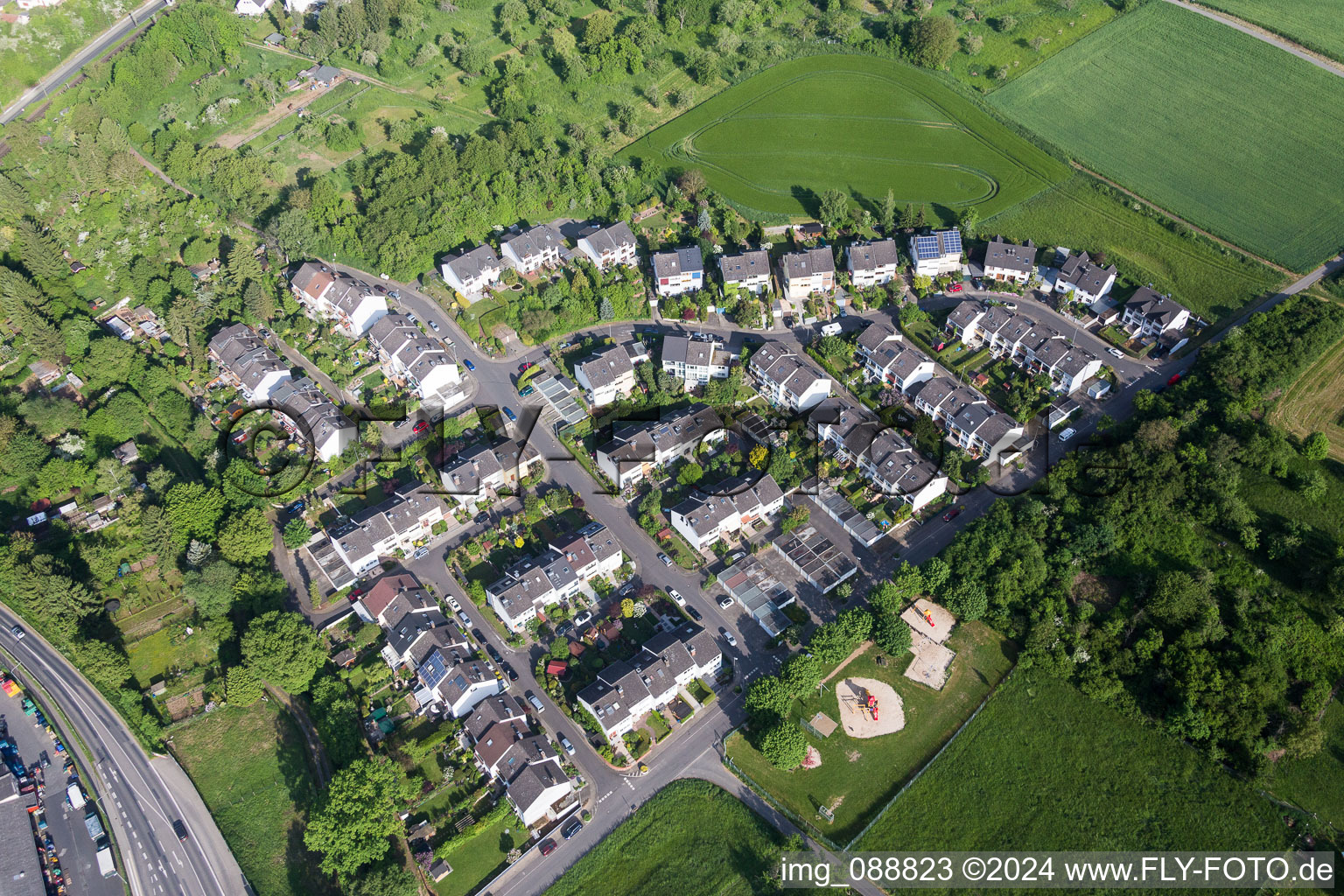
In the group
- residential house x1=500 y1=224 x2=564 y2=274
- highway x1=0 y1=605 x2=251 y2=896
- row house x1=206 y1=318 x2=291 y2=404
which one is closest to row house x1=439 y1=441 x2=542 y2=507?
row house x1=206 y1=318 x2=291 y2=404

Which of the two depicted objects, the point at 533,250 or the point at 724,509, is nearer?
the point at 724,509

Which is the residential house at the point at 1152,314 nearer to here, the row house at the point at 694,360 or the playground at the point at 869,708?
the row house at the point at 694,360

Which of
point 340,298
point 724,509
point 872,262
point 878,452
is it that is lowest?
point 878,452

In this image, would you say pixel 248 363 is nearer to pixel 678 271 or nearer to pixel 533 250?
pixel 533 250

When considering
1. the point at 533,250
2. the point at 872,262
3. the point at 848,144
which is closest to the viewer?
the point at 872,262

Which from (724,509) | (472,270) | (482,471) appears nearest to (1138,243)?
(724,509)

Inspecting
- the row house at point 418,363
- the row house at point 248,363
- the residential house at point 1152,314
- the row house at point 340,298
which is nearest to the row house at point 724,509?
the row house at point 418,363

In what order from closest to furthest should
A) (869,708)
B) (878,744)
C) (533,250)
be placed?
(878,744) < (869,708) < (533,250)
